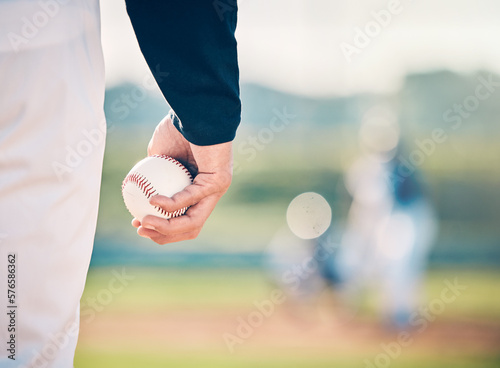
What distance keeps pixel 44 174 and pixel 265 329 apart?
632 centimetres

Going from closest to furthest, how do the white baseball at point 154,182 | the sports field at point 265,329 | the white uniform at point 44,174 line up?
the white uniform at point 44,174, the white baseball at point 154,182, the sports field at point 265,329

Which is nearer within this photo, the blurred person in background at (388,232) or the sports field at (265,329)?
the sports field at (265,329)

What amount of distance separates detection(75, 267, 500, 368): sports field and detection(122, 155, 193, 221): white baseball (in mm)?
3898

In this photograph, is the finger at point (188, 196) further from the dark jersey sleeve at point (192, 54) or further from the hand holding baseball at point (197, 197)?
the dark jersey sleeve at point (192, 54)

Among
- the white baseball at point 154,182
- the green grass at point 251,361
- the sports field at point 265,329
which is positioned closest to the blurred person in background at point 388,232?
the sports field at point 265,329

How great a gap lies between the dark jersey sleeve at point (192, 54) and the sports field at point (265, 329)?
14.4ft

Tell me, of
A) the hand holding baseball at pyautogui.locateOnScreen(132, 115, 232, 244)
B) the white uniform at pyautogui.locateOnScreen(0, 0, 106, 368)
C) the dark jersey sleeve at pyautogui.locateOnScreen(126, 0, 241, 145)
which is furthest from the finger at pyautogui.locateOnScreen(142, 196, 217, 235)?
the white uniform at pyautogui.locateOnScreen(0, 0, 106, 368)

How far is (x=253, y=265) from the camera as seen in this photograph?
12.1m

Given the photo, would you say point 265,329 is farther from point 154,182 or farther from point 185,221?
point 185,221

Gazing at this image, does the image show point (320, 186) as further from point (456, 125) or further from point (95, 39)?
point (95, 39)

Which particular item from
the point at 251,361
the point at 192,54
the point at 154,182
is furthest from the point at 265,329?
the point at 192,54

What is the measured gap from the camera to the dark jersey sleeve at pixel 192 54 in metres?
1.54

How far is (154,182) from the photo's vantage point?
2.01 m

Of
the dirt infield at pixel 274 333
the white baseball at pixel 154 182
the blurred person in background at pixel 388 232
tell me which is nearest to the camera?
the white baseball at pixel 154 182
